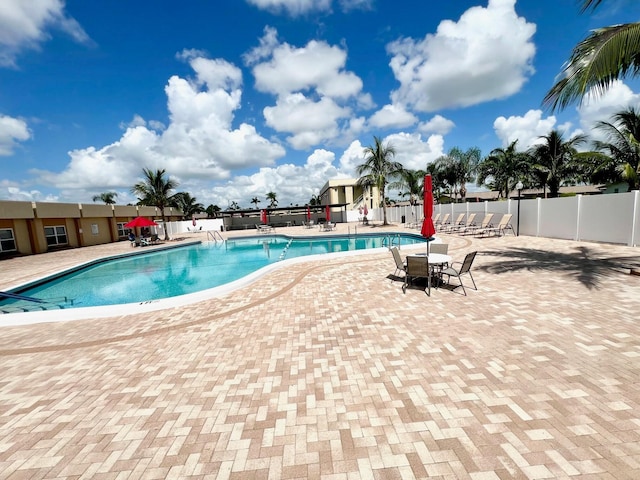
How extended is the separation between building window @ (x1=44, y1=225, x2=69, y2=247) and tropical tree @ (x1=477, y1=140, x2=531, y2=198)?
42.1 metres

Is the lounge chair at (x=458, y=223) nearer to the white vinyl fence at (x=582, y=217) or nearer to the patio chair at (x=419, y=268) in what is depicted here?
the white vinyl fence at (x=582, y=217)

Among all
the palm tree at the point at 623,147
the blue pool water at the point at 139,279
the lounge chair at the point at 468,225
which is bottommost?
the blue pool water at the point at 139,279

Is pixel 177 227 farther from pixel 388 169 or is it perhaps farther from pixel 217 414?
pixel 217 414

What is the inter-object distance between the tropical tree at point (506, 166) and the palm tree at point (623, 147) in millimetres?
9836

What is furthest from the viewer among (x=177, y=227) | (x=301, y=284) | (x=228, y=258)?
(x=177, y=227)

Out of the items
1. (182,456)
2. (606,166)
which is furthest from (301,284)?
(606,166)

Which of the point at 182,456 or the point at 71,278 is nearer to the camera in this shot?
the point at 182,456

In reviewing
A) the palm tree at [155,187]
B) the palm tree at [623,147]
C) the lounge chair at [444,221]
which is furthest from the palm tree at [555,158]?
the palm tree at [155,187]

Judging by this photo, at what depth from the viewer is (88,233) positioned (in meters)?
24.6

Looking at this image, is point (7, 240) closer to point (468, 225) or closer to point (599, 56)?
point (599, 56)

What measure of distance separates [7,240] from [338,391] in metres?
27.0

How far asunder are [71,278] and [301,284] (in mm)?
12032

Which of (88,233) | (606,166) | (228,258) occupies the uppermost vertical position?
(606,166)

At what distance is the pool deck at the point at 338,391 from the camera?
7.31ft
